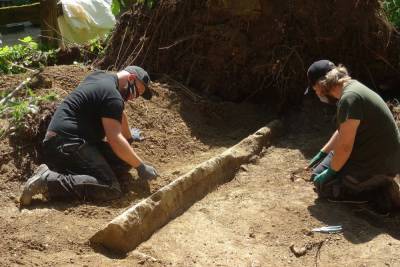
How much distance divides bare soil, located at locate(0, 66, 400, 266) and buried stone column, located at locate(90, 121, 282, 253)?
8cm

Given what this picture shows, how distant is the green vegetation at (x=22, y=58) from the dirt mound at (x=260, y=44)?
1.14 metres

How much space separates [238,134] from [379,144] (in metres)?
2.18

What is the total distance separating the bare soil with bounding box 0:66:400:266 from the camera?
158 inches

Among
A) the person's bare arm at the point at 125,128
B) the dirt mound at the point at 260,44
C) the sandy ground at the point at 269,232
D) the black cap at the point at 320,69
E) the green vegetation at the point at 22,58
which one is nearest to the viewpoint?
the sandy ground at the point at 269,232

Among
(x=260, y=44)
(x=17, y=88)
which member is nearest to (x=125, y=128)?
(x=17, y=88)

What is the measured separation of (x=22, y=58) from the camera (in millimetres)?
8000

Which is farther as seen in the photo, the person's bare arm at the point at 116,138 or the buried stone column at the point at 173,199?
the person's bare arm at the point at 116,138

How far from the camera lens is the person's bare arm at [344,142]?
4586 millimetres

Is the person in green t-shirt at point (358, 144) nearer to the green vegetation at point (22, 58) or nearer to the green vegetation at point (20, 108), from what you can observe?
the green vegetation at point (20, 108)

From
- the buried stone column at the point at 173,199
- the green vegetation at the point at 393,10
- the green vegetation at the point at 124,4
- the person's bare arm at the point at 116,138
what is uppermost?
the green vegetation at the point at 393,10

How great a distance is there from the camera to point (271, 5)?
7113 mm

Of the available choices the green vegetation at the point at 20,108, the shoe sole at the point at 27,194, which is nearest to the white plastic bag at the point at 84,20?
the green vegetation at the point at 20,108

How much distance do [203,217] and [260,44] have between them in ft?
10.3

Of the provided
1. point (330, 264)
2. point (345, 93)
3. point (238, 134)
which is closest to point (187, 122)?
point (238, 134)
